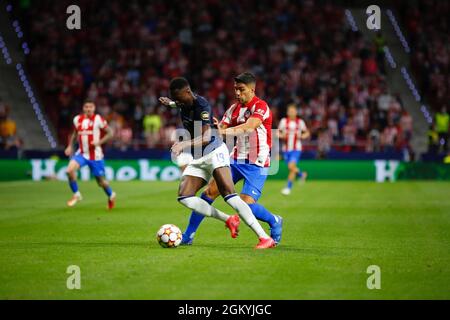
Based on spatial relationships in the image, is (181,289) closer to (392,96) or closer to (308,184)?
(308,184)

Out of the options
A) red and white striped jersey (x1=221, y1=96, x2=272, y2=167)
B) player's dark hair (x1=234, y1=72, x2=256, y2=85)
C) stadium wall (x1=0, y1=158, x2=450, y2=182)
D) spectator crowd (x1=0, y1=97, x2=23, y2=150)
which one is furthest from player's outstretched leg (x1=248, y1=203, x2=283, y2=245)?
spectator crowd (x1=0, y1=97, x2=23, y2=150)

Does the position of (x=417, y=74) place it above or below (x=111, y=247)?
above

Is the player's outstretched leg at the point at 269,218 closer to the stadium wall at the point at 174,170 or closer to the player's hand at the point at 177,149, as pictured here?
the player's hand at the point at 177,149

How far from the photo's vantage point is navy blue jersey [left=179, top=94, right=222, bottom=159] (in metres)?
10.5

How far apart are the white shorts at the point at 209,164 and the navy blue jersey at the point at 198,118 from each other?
0.09 m

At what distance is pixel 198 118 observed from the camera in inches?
416

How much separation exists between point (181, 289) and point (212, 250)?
2889 mm

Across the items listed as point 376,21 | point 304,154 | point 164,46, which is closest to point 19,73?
point 164,46

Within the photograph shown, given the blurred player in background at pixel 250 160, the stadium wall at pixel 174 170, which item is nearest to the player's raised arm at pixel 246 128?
the blurred player in background at pixel 250 160

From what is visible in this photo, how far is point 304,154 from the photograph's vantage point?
30938 millimetres

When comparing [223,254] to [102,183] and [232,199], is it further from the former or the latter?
[102,183]

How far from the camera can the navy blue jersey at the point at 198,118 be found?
10500 mm

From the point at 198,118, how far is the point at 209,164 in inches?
26.7

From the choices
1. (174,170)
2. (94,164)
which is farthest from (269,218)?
(174,170)
